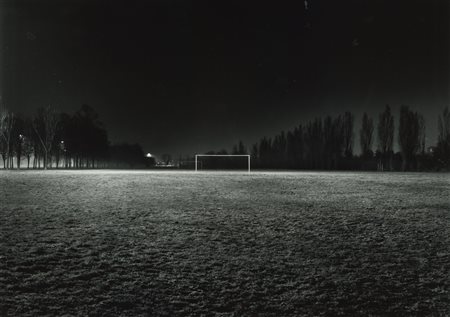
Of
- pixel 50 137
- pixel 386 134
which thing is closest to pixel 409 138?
pixel 386 134

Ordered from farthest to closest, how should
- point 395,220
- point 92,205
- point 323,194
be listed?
point 323,194 < point 92,205 < point 395,220

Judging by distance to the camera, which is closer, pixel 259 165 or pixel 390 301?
pixel 390 301

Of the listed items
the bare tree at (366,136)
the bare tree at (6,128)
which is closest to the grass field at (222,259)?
the bare tree at (6,128)

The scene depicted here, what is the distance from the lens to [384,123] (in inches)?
2532

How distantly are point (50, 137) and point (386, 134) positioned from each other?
52547 millimetres

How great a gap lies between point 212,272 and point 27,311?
10.3ft

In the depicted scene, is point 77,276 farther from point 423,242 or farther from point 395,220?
point 395,220

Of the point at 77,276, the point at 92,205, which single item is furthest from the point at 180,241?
the point at 92,205

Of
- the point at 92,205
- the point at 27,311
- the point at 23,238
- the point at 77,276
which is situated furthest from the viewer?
the point at 92,205

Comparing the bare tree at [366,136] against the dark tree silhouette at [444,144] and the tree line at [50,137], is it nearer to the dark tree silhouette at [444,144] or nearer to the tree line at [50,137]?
the dark tree silhouette at [444,144]

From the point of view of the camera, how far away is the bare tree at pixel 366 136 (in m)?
66.5

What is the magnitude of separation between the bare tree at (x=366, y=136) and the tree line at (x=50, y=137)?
155ft

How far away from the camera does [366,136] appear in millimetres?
66938

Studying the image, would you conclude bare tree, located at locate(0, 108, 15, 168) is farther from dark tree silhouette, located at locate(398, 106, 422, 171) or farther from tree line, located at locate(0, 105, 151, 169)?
dark tree silhouette, located at locate(398, 106, 422, 171)
